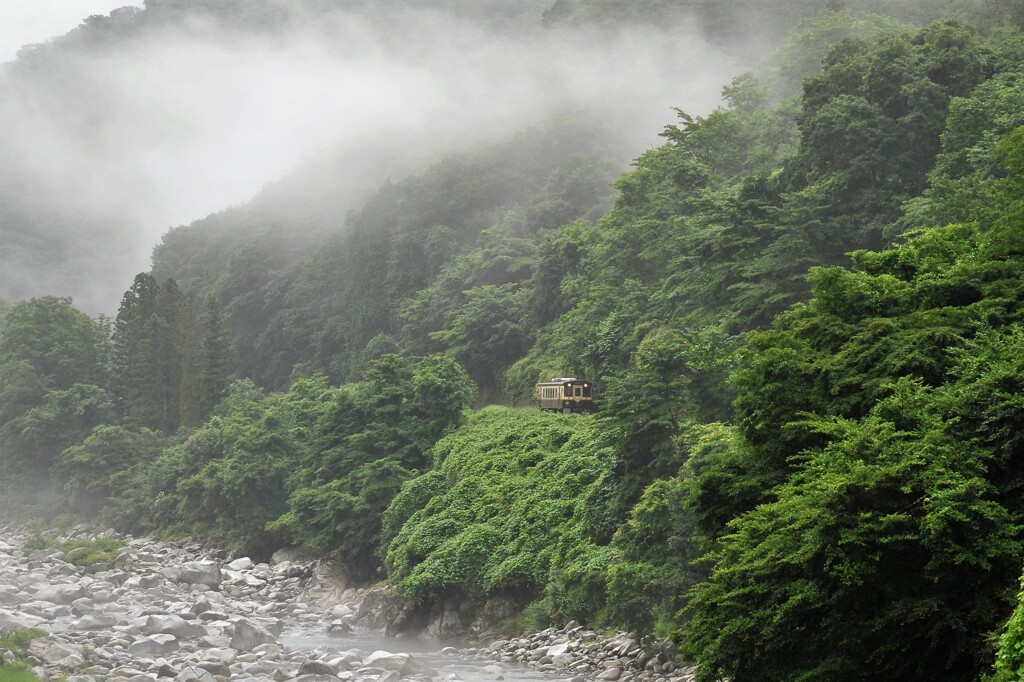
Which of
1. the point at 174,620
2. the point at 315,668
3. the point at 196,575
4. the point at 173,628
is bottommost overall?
the point at 315,668

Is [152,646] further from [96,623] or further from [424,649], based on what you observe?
[424,649]

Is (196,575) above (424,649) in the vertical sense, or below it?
above

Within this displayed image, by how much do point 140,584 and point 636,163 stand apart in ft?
104

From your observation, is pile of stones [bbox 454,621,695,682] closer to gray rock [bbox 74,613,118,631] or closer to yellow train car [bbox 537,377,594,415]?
gray rock [bbox 74,613,118,631]

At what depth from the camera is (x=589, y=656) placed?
32375mm

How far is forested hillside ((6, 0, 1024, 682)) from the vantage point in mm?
15977

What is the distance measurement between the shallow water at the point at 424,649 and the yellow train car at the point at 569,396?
15.4 m

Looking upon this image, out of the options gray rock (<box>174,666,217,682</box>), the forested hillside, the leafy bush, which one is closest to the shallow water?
the leafy bush

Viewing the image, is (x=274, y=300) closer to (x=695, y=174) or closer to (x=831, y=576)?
(x=695, y=174)

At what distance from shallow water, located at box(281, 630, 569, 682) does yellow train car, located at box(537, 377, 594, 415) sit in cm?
1538

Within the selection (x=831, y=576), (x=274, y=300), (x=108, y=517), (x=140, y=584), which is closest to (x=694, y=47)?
(x=274, y=300)

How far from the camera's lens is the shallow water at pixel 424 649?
3172cm

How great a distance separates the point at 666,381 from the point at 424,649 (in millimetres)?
12723

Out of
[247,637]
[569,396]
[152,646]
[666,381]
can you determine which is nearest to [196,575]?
[247,637]
